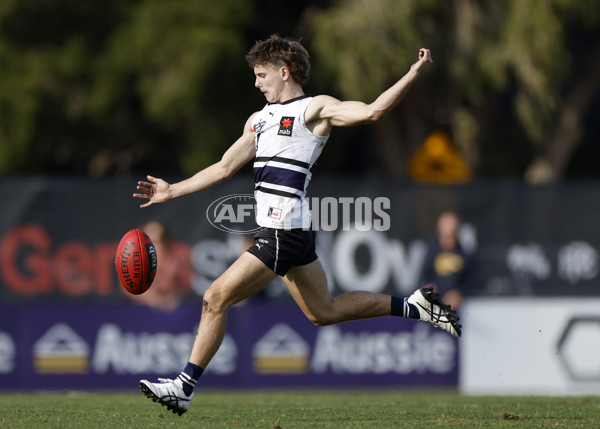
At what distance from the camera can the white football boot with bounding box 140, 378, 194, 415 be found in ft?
22.7

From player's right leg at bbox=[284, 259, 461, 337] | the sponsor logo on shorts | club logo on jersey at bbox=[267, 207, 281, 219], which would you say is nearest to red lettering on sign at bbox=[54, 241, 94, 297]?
the sponsor logo on shorts

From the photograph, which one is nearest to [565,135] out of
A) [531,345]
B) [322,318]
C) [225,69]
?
[225,69]

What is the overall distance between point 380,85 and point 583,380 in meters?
8.80

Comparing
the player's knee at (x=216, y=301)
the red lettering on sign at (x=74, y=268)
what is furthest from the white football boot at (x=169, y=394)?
the red lettering on sign at (x=74, y=268)

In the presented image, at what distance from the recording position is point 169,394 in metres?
6.99

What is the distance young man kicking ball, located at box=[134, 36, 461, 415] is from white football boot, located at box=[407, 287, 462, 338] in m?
0.04

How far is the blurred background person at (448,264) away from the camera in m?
12.3

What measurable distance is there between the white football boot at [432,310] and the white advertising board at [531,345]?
13.3ft

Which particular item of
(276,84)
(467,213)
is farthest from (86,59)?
(276,84)

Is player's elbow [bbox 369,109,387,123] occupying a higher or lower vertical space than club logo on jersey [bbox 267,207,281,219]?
higher

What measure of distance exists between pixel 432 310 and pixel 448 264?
466 cm

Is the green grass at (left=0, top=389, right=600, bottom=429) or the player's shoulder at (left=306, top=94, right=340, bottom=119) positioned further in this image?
the player's shoulder at (left=306, top=94, right=340, bottom=119)

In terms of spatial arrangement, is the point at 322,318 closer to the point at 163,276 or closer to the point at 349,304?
the point at 349,304

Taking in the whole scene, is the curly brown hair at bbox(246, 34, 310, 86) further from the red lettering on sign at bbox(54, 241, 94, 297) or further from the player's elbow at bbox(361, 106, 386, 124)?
the red lettering on sign at bbox(54, 241, 94, 297)
